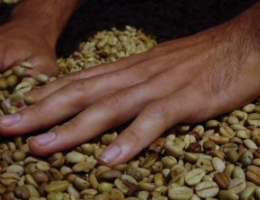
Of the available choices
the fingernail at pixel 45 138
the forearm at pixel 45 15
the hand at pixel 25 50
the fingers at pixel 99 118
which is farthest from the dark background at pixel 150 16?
the fingernail at pixel 45 138

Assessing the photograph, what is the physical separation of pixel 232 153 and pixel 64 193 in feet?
1.98

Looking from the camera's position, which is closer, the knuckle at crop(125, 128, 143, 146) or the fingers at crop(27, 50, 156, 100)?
the knuckle at crop(125, 128, 143, 146)

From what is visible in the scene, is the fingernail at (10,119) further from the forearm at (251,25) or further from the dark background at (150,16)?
the dark background at (150,16)

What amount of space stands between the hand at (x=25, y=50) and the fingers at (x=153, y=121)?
2.00ft

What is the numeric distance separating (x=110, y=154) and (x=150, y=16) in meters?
1.75

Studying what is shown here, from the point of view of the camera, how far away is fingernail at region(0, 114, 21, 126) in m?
2.12

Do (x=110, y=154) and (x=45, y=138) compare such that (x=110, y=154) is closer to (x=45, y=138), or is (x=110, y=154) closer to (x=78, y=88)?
(x=45, y=138)

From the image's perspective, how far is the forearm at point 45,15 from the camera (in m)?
2.87

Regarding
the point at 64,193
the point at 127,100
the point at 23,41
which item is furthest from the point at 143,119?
the point at 23,41

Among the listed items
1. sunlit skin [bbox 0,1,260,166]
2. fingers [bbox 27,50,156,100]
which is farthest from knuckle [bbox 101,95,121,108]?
fingers [bbox 27,50,156,100]

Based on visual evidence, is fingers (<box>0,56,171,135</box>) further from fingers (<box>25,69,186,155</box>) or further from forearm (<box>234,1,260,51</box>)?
forearm (<box>234,1,260,51</box>)

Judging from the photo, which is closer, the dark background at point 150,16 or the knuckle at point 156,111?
the knuckle at point 156,111

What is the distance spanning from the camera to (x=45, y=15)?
3002mm

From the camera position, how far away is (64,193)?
1.96m
